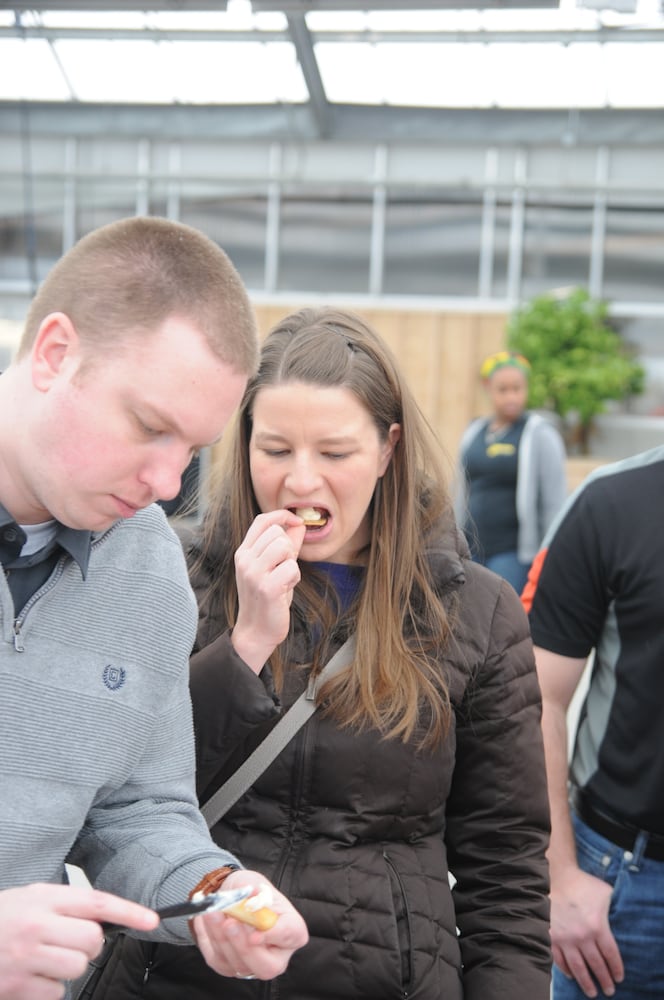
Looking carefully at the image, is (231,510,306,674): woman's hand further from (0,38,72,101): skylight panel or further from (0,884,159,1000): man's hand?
(0,38,72,101): skylight panel

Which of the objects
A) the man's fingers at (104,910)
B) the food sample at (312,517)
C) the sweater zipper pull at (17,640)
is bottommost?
the man's fingers at (104,910)

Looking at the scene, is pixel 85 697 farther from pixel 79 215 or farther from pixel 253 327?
pixel 79 215

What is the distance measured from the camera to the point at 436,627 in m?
2.37

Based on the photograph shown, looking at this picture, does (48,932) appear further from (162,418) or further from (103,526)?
(162,418)

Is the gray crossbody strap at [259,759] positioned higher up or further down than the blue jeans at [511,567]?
higher up

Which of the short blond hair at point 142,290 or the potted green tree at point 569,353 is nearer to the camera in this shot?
the short blond hair at point 142,290

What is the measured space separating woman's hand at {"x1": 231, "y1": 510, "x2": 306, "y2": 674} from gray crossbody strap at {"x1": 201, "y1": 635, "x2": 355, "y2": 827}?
11 centimetres

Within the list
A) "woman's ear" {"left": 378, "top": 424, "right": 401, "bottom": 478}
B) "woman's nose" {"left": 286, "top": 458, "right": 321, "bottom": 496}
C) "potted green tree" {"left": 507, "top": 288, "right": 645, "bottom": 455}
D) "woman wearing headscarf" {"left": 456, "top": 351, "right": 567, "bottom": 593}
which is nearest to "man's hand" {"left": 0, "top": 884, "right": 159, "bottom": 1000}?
"woman's nose" {"left": 286, "top": 458, "right": 321, "bottom": 496}

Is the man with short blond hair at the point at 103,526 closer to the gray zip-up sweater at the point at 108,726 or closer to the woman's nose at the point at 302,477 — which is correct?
the gray zip-up sweater at the point at 108,726

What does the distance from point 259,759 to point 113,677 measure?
1.65 ft

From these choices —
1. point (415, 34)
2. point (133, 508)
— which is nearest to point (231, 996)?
point (133, 508)

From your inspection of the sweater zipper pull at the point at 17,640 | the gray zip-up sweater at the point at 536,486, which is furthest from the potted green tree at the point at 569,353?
the sweater zipper pull at the point at 17,640

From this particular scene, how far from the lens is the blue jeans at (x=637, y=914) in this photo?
2.57 meters

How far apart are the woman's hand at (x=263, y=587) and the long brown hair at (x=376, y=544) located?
114mm
